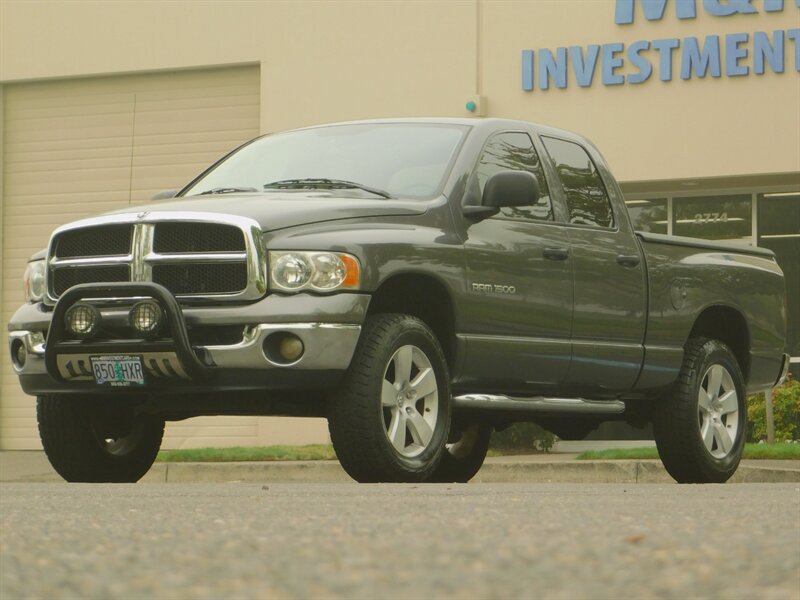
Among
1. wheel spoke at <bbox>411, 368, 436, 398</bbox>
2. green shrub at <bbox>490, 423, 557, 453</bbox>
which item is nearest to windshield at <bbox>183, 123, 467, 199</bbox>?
wheel spoke at <bbox>411, 368, 436, 398</bbox>

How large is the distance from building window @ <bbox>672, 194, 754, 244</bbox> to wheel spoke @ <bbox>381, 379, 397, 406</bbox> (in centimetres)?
1228

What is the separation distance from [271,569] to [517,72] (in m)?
17.2

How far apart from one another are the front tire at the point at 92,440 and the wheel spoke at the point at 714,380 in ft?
10.9

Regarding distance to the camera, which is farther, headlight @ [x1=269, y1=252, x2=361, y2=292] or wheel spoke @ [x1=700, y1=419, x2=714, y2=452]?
wheel spoke @ [x1=700, y1=419, x2=714, y2=452]

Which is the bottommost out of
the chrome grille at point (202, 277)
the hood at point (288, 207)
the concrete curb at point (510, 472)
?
the concrete curb at point (510, 472)

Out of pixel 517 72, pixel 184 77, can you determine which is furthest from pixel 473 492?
pixel 184 77

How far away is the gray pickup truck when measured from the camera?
7324 mm

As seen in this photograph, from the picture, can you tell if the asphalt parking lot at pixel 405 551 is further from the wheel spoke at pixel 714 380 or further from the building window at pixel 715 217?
the building window at pixel 715 217

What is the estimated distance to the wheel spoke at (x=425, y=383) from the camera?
7641 millimetres

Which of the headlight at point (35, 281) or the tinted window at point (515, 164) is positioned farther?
the tinted window at point (515, 164)

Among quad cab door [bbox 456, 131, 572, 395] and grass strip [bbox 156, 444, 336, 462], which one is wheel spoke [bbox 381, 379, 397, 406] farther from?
grass strip [bbox 156, 444, 336, 462]

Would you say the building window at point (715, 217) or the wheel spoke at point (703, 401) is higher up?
the building window at point (715, 217)

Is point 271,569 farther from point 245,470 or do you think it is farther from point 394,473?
point 245,470

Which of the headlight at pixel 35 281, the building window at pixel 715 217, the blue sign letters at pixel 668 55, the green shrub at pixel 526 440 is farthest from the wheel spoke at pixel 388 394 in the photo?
the building window at pixel 715 217
